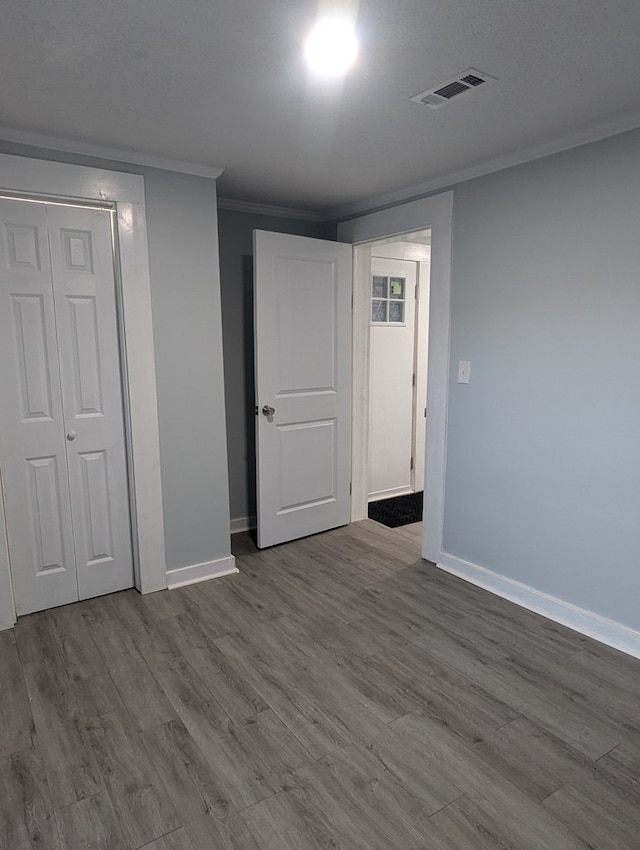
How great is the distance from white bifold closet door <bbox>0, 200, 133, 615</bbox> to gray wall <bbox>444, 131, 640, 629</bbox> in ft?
6.30

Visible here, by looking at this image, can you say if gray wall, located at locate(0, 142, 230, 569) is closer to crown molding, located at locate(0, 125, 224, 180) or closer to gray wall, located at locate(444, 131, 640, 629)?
crown molding, located at locate(0, 125, 224, 180)

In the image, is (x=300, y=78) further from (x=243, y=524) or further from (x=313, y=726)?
(x=243, y=524)

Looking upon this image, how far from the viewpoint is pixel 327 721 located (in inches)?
79.3

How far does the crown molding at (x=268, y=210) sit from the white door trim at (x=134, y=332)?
98 centimetres

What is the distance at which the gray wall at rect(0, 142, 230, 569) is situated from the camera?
285 centimetres

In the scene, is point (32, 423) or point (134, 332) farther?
point (134, 332)

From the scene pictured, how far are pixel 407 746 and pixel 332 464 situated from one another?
2198 millimetres

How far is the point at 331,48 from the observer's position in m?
1.68

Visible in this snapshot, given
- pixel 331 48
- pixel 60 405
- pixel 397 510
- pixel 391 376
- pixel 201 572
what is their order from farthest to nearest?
pixel 391 376 → pixel 397 510 → pixel 201 572 → pixel 60 405 → pixel 331 48

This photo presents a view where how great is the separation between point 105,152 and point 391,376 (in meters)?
2.77

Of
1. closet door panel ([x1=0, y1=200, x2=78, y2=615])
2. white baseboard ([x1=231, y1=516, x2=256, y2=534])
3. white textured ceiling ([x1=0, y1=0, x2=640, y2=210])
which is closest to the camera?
white textured ceiling ([x1=0, y1=0, x2=640, y2=210])

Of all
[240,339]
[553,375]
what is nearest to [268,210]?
[240,339]

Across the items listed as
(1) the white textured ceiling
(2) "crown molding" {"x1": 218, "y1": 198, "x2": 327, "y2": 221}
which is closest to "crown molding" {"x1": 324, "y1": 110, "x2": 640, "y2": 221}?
(1) the white textured ceiling

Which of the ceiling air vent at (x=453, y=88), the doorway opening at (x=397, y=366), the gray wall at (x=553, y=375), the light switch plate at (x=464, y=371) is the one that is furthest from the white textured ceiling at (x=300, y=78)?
the doorway opening at (x=397, y=366)
